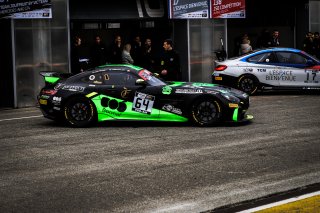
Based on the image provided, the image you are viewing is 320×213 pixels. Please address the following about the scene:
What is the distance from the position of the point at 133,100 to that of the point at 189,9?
33.7 feet

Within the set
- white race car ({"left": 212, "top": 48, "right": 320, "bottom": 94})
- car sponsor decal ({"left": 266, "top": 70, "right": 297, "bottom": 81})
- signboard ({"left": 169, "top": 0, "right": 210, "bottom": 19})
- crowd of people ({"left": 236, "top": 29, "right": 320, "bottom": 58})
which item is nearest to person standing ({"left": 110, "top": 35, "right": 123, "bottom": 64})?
white race car ({"left": 212, "top": 48, "right": 320, "bottom": 94})

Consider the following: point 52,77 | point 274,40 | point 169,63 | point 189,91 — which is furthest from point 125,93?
point 274,40

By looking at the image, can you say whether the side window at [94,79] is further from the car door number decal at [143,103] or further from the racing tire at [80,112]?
the car door number decal at [143,103]

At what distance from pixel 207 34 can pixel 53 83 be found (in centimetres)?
1093

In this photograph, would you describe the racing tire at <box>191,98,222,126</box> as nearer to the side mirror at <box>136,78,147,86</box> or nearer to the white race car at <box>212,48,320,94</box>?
the side mirror at <box>136,78,147,86</box>

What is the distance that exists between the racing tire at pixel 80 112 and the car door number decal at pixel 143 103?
34.1 inches

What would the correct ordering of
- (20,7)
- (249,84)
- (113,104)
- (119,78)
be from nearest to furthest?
(113,104) < (119,78) < (20,7) < (249,84)

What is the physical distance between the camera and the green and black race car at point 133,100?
13.8 meters

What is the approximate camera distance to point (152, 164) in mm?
9977

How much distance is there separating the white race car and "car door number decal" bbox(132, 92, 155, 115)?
260 inches

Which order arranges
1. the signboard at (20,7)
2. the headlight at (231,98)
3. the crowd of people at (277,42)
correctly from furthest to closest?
the crowd of people at (277,42)
the signboard at (20,7)
the headlight at (231,98)

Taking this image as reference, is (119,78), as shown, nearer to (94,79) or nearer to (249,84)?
(94,79)

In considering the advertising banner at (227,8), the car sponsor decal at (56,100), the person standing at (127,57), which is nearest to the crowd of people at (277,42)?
the advertising banner at (227,8)

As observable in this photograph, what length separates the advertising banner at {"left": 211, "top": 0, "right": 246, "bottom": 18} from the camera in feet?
80.1
